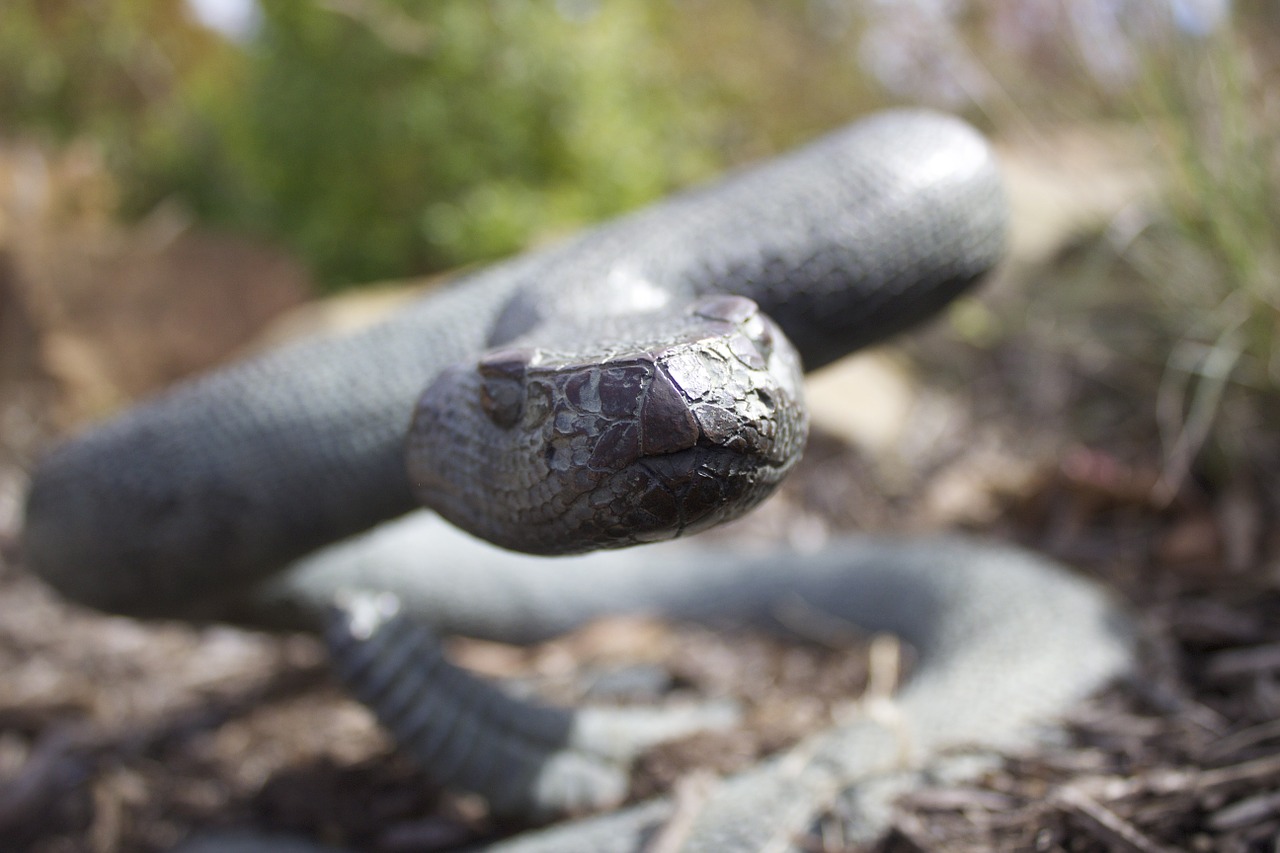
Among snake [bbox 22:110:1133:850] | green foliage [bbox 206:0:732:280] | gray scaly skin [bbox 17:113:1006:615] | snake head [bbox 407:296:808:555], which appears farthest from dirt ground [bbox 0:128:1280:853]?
green foliage [bbox 206:0:732:280]

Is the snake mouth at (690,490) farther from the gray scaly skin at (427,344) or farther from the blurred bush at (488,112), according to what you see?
the blurred bush at (488,112)

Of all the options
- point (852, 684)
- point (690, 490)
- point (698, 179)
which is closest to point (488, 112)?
point (698, 179)

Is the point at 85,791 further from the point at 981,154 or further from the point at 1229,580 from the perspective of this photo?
the point at 1229,580

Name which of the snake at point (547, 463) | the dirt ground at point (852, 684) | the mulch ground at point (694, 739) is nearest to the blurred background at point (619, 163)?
the dirt ground at point (852, 684)

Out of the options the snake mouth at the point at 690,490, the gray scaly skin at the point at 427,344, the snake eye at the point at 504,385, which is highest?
the gray scaly skin at the point at 427,344

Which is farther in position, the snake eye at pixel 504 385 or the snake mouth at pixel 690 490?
the snake eye at pixel 504 385

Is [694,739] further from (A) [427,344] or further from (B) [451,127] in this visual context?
(B) [451,127]

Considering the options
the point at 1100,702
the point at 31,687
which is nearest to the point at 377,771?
the point at 31,687
